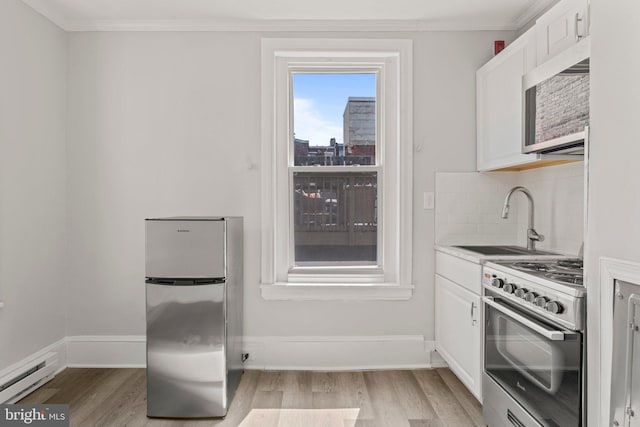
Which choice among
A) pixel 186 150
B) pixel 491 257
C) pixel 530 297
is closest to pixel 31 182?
pixel 186 150

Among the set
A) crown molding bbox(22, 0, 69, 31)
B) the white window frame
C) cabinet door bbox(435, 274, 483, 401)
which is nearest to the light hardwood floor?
cabinet door bbox(435, 274, 483, 401)

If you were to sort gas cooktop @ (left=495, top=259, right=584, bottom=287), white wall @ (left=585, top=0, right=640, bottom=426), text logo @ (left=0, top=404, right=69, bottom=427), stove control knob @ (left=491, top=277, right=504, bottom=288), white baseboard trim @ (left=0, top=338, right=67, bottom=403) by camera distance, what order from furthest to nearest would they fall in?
white baseboard trim @ (left=0, top=338, right=67, bottom=403), text logo @ (left=0, top=404, right=69, bottom=427), stove control knob @ (left=491, top=277, right=504, bottom=288), gas cooktop @ (left=495, top=259, right=584, bottom=287), white wall @ (left=585, top=0, right=640, bottom=426)

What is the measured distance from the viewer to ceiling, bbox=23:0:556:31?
280 centimetres

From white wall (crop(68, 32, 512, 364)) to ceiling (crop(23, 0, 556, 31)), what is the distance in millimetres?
77

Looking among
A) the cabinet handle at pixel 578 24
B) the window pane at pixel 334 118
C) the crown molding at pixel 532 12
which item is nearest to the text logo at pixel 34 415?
the window pane at pixel 334 118

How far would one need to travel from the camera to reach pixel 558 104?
1.99 metres

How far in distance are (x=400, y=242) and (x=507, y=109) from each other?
1.16 metres

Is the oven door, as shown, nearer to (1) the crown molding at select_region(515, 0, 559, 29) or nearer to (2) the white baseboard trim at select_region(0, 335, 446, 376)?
(2) the white baseboard trim at select_region(0, 335, 446, 376)

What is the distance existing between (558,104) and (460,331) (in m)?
1.43

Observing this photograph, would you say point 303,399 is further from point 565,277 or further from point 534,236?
point 534,236

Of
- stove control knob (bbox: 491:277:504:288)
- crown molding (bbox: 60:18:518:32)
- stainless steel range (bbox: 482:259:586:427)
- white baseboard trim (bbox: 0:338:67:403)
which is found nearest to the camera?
stainless steel range (bbox: 482:259:586:427)

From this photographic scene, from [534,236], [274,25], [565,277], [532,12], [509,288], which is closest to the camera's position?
[565,277]

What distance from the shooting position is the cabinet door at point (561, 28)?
1893 mm

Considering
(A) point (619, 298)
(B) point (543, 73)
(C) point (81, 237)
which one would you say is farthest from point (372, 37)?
(C) point (81, 237)
